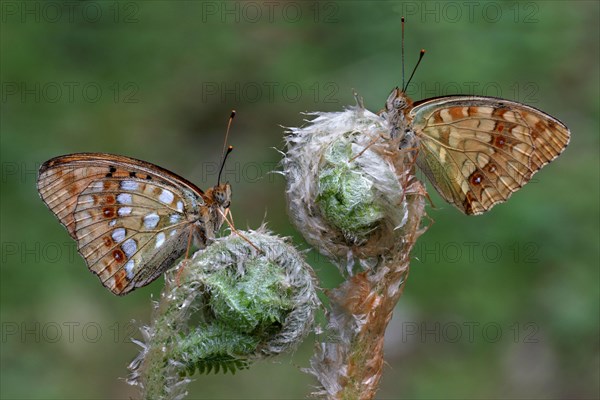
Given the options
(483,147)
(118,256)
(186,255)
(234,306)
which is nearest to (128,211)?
(118,256)

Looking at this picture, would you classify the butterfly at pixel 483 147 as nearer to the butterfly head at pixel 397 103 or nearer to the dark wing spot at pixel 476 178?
the dark wing spot at pixel 476 178

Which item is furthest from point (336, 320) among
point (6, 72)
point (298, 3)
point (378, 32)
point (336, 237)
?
point (298, 3)

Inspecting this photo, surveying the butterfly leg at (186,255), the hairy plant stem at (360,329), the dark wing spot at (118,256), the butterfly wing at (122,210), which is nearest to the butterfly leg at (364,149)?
the hairy plant stem at (360,329)

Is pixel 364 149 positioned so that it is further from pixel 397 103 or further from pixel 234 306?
pixel 234 306

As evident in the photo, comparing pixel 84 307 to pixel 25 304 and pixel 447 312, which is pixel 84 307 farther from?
pixel 447 312


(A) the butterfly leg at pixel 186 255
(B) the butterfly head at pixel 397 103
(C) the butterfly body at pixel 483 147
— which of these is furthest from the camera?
(C) the butterfly body at pixel 483 147

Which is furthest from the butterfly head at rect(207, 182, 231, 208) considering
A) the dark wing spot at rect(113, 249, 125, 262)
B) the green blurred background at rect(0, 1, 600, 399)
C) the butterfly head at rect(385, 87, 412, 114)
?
the green blurred background at rect(0, 1, 600, 399)

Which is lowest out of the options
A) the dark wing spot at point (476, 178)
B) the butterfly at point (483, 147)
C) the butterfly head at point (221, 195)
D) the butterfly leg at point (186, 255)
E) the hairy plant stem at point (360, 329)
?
the hairy plant stem at point (360, 329)
